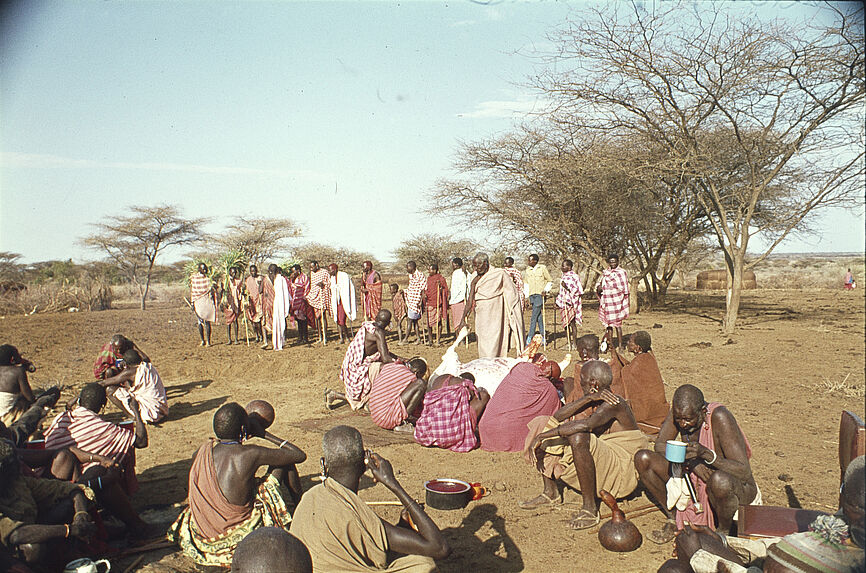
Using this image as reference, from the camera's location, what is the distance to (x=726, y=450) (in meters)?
3.68

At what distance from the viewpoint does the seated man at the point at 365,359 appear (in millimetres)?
7281

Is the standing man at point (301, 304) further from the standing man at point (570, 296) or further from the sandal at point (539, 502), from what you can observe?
the sandal at point (539, 502)

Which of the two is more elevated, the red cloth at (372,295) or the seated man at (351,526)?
the red cloth at (372,295)

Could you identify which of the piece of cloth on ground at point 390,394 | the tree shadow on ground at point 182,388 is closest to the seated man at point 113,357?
the tree shadow on ground at point 182,388

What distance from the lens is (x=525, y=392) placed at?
564 cm

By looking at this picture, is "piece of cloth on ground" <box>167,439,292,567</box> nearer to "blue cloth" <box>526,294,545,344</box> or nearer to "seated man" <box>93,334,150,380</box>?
"seated man" <box>93,334,150,380</box>

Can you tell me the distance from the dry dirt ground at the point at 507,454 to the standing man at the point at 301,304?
108cm

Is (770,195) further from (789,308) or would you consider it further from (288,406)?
(288,406)

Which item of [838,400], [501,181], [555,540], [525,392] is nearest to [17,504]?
[555,540]

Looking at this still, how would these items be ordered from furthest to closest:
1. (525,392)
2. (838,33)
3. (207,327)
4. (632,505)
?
(207,327)
(838,33)
(525,392)
(632,505)

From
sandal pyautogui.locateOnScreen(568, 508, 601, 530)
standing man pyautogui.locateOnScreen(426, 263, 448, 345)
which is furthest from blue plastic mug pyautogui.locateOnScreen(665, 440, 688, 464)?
standing man pyautogui.locateOnScreen(426, 263, 448, 345)

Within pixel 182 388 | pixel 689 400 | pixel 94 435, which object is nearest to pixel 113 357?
pixel 182 388

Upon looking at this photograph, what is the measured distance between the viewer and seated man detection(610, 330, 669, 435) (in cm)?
527

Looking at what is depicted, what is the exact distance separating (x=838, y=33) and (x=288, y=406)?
1050cm
